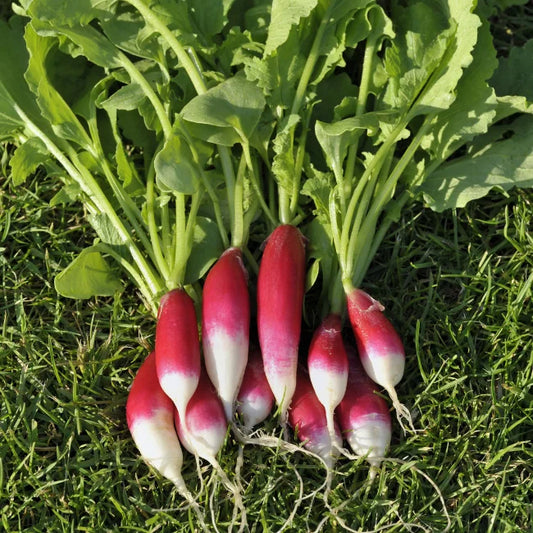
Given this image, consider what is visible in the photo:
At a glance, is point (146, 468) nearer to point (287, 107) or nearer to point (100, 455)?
point (100, 455)

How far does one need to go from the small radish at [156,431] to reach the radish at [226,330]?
0.58ft

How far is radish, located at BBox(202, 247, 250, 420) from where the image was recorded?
229cm

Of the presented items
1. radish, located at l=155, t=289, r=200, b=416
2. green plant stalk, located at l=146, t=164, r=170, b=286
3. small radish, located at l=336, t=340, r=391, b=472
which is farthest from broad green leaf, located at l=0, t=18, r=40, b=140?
small radish, located at l=336, t=340, r=391, b=472

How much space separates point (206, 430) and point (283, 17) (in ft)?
4.22

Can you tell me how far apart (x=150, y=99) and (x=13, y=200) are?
74cm

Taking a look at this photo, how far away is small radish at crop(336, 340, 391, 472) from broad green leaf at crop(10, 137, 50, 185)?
130 cm

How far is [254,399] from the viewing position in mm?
2330

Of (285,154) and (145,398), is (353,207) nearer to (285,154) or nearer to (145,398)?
(285,154)

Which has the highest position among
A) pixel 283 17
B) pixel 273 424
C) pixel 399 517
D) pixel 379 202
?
pixel 283 17

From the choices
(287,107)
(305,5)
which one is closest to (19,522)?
(287,107)

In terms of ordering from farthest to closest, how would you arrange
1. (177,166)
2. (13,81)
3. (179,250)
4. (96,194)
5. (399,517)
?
(13,81), (96,194), (179,250), (177,166), (399,517)

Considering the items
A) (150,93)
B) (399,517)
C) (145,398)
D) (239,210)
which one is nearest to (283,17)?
(150,93)

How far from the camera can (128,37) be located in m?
2.48

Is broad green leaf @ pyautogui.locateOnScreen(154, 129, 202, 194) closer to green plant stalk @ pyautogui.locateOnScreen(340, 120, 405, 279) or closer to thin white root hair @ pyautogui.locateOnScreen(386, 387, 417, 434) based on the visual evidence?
green plant stalk @ pyautogui.locateOnScreen(340, 120, 405, 279)
